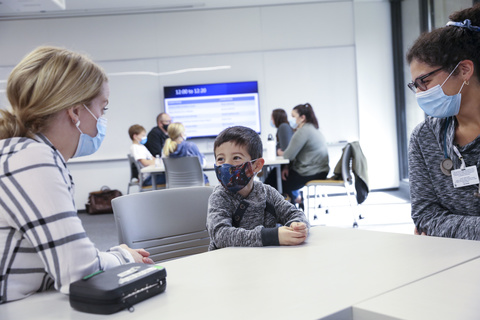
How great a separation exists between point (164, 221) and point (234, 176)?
1.24 feet

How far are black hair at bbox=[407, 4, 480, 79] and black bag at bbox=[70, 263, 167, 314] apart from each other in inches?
44.9

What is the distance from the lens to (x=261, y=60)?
25.0ft

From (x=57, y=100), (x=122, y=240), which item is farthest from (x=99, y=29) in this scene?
(x=57, y=100)

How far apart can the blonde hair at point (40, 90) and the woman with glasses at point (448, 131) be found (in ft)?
3.66

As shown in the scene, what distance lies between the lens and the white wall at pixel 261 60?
24.8ft

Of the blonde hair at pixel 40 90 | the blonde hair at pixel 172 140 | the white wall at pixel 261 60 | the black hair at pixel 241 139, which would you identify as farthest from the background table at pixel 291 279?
the white wall at pixel 261 60

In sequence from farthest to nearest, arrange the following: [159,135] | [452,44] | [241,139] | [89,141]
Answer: [159,135] → [241,139] → [452,44] → [89,141]

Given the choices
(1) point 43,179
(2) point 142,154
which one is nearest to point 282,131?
(2) point 142,154

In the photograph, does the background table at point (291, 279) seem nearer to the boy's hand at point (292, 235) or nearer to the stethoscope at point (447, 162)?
the boy's hand at point (292, 235)

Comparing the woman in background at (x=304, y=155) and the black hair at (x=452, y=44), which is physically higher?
the black hair at (x=452, y=44)

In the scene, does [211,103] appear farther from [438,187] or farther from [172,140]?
[438,187]

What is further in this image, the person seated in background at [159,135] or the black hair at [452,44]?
the person seated in background at [159,135]

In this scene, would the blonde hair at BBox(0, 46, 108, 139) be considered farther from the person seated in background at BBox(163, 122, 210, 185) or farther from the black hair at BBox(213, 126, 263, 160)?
the person seated in background at BBox(163, 122, 210, 185)

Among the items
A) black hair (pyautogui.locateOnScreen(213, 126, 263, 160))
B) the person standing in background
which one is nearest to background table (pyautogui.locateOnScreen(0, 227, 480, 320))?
black hair (pyautogui.locateOnScreen(213, 126, 263, 160))
